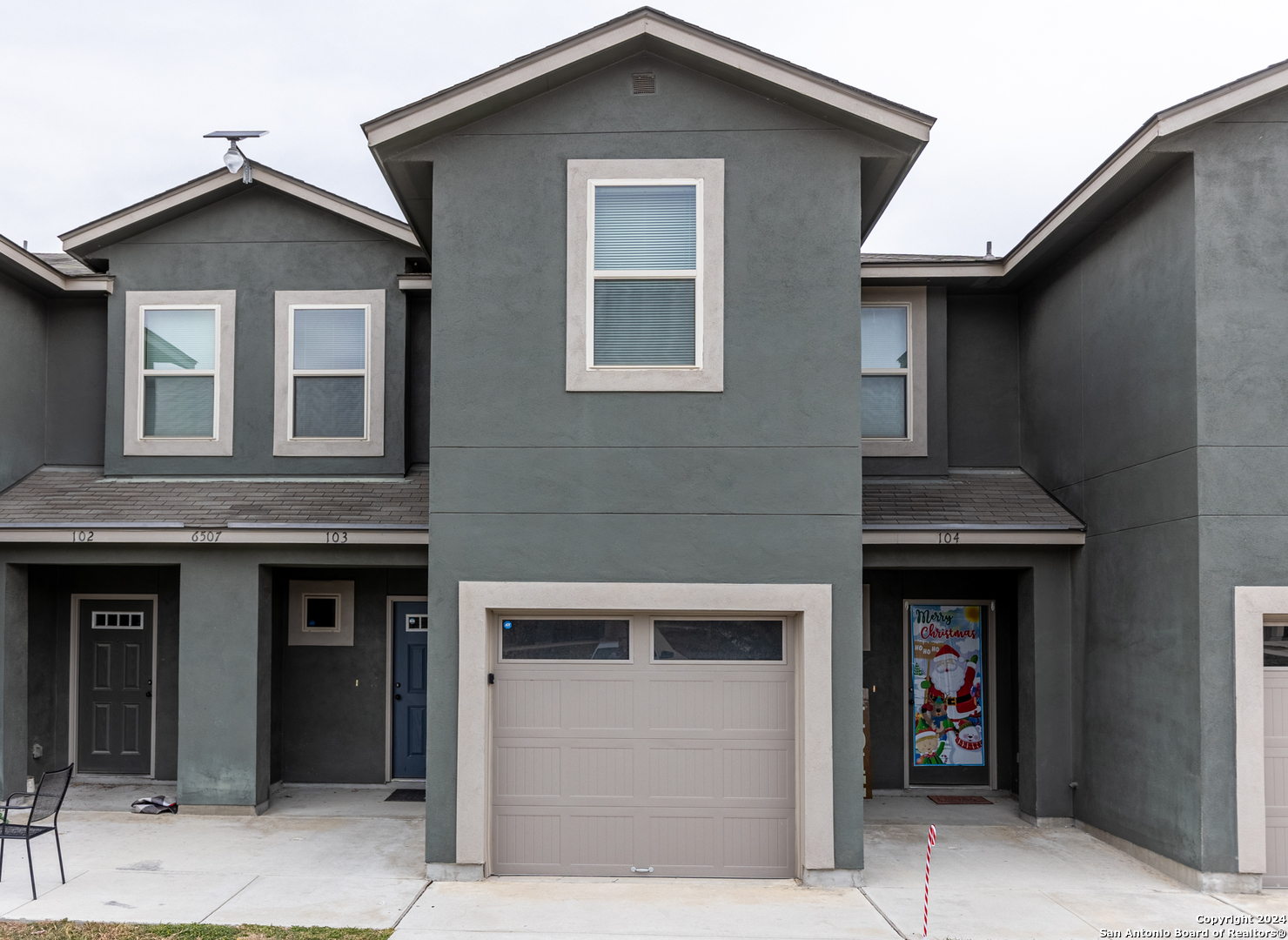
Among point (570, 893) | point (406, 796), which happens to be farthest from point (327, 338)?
point (570, 893)

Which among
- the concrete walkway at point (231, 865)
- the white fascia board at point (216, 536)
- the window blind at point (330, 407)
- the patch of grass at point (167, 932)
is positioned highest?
the window blind at point (330, 407)

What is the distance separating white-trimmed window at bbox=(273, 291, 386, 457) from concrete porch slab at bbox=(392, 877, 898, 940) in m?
5.42

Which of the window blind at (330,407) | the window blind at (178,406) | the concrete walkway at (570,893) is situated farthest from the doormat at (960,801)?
the window blind at (178,406)

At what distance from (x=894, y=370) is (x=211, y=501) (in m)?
7.73

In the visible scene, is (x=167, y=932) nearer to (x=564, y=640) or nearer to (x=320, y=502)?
(x=564, y=640)

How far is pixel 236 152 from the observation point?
1098 cm

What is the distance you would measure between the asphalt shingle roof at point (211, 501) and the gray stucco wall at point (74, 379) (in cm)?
40

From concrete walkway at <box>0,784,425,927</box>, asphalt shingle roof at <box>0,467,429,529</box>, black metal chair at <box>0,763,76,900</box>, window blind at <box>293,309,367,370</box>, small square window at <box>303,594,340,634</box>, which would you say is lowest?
concrete walkway at <box>0,784,425,927</box>

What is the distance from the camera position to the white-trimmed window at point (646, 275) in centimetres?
806

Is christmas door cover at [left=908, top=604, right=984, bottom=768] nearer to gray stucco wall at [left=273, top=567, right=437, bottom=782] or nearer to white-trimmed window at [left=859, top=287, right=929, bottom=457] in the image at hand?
white-trimmed window at [left=859, top=287, right=929, bottom=457]

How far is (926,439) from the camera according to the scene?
37.0ft

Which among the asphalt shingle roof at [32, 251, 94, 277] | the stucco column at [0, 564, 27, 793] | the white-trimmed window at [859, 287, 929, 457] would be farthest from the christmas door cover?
the asphalt shingle roof at [32, 251, 94, 277]

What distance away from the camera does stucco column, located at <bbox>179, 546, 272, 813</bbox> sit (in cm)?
1017

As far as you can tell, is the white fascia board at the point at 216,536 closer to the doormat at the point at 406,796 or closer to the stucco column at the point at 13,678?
the stucco column at the point at 13,678
